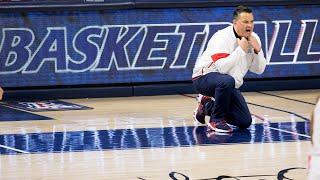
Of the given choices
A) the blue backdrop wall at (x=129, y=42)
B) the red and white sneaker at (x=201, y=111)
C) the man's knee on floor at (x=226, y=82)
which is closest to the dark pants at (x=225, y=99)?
the man's knee on floor at (x=226, y=82)

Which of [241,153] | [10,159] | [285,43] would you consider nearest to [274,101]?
[285,43]

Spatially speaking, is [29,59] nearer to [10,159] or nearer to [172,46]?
[172,46]

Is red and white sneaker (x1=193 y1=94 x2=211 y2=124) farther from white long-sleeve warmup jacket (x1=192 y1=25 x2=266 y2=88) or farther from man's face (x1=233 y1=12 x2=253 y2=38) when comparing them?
man's face (x1=233 y1=12 x2=253 y2=38)

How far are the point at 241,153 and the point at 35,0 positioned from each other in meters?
4.87

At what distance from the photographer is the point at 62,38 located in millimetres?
11258

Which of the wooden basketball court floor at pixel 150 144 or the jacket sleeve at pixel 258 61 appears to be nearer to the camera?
the wooden basketball court floor at pixel 150 144

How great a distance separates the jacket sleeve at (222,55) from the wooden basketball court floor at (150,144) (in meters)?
0.70

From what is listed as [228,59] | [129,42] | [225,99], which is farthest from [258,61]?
[129,42]

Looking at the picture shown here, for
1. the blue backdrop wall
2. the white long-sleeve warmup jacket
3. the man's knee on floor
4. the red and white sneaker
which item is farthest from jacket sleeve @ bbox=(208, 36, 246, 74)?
the blue backdrop wall

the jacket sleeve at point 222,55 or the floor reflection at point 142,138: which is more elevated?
the jacket sleeve at point 222,55

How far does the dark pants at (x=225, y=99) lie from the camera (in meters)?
8.47

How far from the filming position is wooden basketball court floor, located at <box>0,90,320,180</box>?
662 cm

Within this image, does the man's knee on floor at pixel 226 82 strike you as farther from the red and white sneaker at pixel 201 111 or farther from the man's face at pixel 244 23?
the red and white sneaker at pixel 201 111

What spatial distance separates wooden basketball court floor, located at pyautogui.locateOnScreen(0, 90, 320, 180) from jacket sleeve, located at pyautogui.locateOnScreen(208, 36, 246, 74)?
27.5 inches
